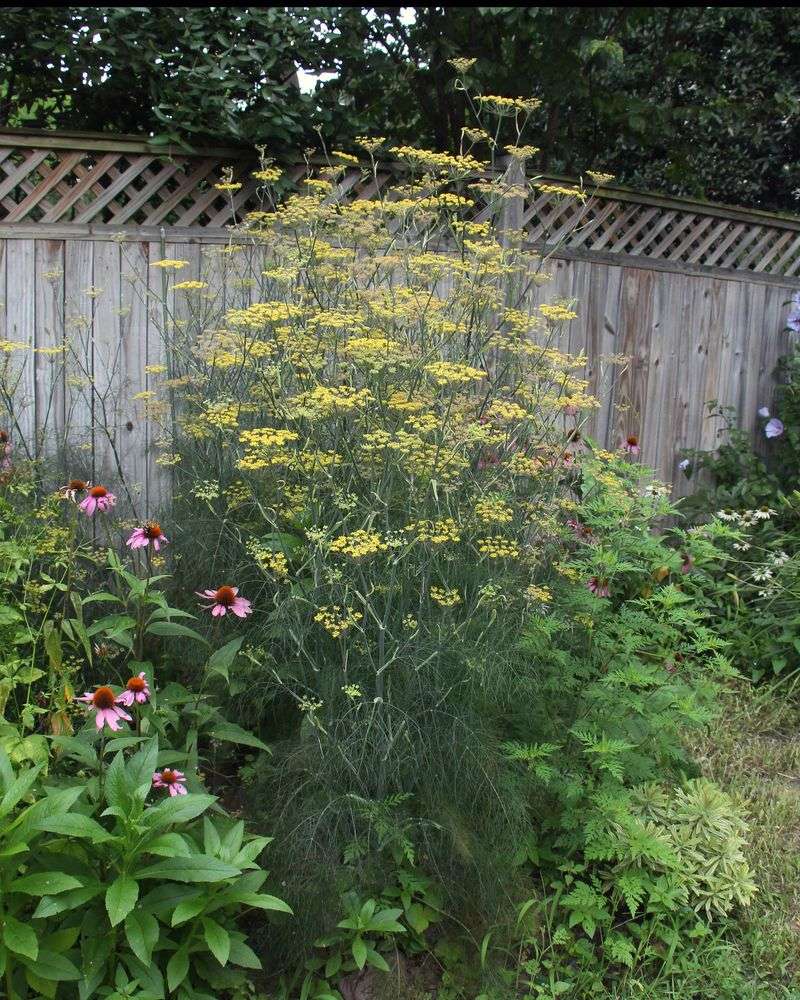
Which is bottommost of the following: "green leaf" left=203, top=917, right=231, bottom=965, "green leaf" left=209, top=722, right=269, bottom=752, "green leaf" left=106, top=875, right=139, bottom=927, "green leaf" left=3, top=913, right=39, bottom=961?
"green leaf" left=203, top=917, right=231, bottom=965

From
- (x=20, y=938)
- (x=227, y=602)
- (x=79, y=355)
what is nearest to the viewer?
(x=20, y=938)

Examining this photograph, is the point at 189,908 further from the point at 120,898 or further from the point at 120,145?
the point at 120,145

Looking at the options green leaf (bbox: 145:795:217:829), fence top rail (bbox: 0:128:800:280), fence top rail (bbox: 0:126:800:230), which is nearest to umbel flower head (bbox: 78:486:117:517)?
green leaf (bbox: 145:795:217:829)

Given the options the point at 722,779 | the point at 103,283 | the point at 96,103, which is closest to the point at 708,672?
the point at 722,779

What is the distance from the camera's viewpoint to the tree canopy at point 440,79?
4102mm

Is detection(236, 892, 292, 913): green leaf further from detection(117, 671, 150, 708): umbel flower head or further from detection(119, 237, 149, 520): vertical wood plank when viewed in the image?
detection(119, 237, 149, 520): vertical wood plank

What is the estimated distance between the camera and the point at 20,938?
1.96 metres

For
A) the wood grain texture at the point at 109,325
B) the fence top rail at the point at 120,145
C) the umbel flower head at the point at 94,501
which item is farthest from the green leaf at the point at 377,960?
the fence top rail at the point at 120,145

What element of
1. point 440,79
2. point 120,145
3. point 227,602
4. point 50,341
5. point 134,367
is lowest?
point 227,602

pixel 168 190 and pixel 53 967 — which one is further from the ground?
pixel 168 190

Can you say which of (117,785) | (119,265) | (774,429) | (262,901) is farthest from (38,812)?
(774,429)

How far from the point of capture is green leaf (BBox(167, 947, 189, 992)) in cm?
213

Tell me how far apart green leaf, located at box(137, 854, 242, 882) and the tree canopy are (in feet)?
8.37

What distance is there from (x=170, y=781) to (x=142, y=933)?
39cm
